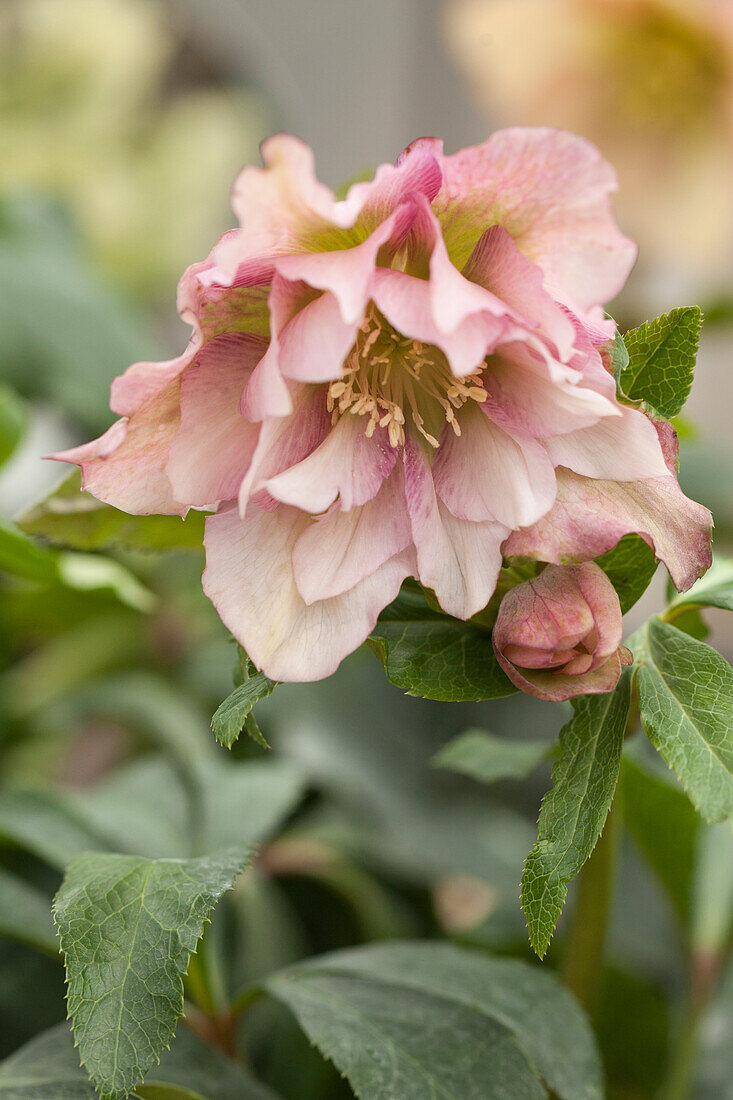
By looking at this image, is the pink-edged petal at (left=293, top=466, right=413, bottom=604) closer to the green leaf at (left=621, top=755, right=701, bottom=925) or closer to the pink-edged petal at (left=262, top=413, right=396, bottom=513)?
the pink-edged petal at (left=262, top=413, right=396, bottom=513)

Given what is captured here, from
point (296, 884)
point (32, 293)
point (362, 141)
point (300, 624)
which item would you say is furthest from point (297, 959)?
point (362, 141)

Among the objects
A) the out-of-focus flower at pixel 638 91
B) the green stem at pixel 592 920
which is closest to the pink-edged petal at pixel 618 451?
the green stem at pixel 592 920

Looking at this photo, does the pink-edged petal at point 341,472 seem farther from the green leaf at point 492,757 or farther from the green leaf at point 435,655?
the green leaf at point 492,757

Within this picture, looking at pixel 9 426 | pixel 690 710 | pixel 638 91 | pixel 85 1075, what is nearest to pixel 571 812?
pixel 690 710

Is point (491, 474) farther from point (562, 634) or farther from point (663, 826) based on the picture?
point (663, 826)

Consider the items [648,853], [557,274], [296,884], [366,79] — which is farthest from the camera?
[366,79]

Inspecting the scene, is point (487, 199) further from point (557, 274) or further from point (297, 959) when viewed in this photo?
point (297, 959)

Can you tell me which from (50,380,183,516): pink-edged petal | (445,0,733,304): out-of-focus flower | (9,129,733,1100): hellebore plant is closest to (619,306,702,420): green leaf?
(9,129,733,1100): hellebore plant
